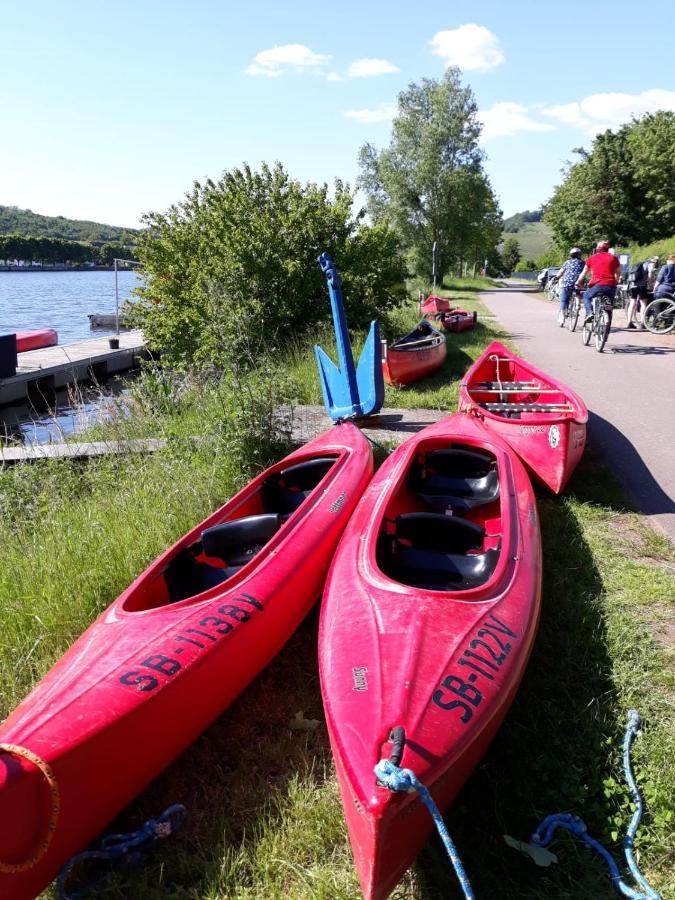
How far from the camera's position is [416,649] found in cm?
260

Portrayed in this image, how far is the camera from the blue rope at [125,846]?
2.32 metres

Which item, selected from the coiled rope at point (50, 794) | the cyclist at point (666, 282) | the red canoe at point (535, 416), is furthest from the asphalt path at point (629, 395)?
the coiled rope at point (50, 794)

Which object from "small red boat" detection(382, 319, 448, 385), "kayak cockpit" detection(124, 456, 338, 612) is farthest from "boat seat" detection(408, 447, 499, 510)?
"small red boat" detection(382, 319, 448, 385)

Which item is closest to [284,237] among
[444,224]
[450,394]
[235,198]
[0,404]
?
[235,198]

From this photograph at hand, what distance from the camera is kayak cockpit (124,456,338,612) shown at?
11.8 feet

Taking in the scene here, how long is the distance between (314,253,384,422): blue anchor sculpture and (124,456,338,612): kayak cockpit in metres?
3.00

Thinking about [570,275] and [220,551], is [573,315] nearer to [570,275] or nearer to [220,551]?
[570,275]

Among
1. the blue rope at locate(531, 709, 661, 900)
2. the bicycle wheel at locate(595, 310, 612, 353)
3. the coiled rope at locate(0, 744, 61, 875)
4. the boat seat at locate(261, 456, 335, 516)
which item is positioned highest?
the bicycle wheel at locate(595, 310, 612, 353)

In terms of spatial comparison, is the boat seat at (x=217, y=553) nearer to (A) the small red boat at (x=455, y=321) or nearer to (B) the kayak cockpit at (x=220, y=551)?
(B) the kayak cockpit at (x=220, y=551)

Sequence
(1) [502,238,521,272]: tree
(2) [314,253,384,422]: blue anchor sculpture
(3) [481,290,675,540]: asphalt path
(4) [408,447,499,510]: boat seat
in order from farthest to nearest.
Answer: (1) [502,238,521,272]: tree, (2) [314,253,384,422]: blue anchor sculpture, (3) [481,290,675,540]: asphalt path, (4) [408,447,499,510]: boat seat

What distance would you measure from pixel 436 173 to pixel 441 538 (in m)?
38.9

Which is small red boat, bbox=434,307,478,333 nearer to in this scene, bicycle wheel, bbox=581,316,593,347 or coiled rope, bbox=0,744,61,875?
bicycle wheel, bbox=581,316,593,347

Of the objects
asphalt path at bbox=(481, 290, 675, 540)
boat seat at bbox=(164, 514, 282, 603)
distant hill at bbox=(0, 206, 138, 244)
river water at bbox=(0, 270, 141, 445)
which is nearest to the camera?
boat seat at bbox=(164, 514, 282, 603)

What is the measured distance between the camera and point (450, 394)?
923cm
